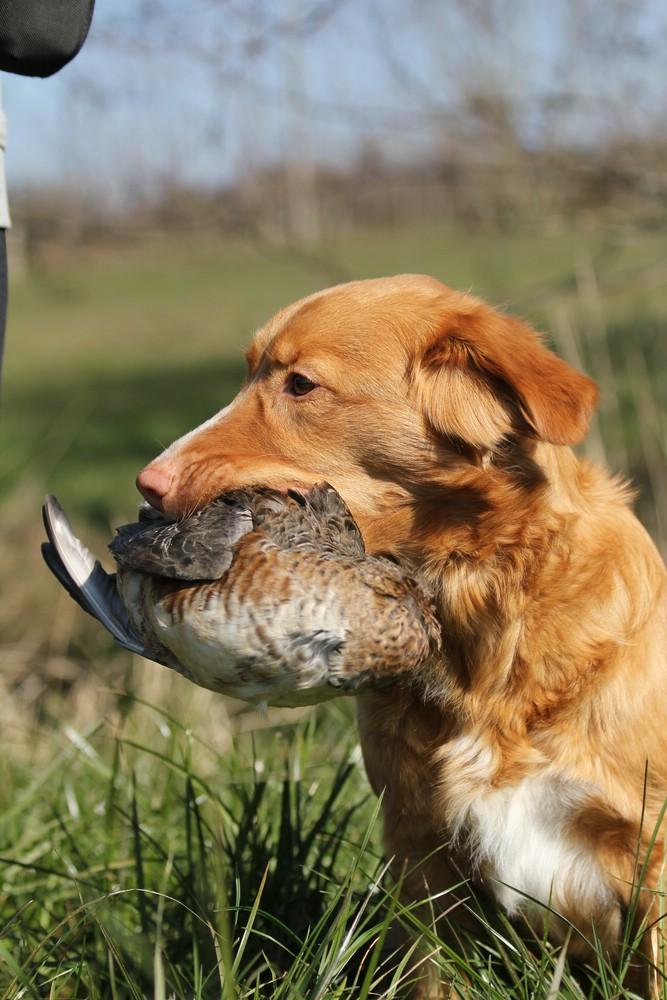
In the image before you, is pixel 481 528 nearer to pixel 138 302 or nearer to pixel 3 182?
pixel 3 182

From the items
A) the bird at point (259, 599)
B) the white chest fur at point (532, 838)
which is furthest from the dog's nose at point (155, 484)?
the white chest fur at point (532, 838)

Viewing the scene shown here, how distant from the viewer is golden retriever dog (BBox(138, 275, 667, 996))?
8.27 ft

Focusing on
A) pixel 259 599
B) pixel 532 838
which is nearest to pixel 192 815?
pixel 532 838

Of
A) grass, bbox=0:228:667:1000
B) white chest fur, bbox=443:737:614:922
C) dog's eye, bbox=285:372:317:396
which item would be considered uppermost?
dog's eye, bbox=285:372:317:396

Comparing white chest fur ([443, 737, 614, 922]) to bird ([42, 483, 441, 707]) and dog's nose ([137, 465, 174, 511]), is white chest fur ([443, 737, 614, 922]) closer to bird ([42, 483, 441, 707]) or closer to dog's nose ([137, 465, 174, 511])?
bird ([42, 483, 441, 707])

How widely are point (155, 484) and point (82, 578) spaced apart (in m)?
0.30

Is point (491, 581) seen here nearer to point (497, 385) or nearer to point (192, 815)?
point (497, 385)

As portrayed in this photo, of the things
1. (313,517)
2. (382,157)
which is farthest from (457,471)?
(382,157)

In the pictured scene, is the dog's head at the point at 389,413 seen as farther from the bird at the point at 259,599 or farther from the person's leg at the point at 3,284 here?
the person's leg at the point at 3,284

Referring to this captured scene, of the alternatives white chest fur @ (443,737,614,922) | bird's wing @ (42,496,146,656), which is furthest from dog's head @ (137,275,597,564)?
white chest fur @ (443,737,614,922)

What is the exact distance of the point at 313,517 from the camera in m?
2.41

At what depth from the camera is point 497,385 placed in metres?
2.69

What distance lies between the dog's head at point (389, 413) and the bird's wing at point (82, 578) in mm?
237

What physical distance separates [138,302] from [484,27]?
83.1 ft
